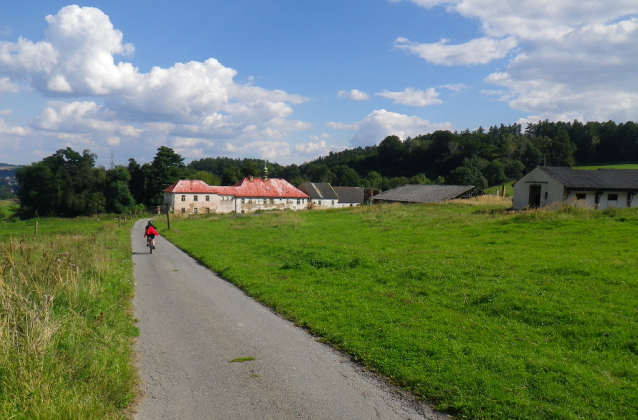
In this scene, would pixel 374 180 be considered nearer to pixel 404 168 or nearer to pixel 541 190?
pixel 404 168

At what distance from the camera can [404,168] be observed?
134 meters

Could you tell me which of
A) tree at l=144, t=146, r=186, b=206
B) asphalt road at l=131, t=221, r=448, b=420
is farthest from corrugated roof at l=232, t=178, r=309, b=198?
asphalt road at l=131, t=221, r=448, b=420

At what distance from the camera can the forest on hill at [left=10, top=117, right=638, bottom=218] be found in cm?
8425

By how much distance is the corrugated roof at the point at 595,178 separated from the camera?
3419cm

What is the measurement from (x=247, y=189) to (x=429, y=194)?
105 ft

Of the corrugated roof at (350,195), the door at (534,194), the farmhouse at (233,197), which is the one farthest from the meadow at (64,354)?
the corrugated roof at (350,195)

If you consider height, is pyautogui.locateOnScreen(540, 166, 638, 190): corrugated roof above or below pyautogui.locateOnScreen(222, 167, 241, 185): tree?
below

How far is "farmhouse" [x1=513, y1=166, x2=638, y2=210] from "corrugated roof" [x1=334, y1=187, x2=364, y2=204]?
5312 centimetres

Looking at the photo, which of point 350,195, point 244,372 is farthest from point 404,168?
point 244,372

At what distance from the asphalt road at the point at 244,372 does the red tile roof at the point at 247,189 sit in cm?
6155

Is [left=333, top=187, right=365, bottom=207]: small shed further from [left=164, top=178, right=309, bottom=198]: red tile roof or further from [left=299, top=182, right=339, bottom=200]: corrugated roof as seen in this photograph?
[left=164, top=178, right=309, bottom=198]: red tile roof

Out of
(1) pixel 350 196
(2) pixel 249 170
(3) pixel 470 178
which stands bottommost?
(1) pixel 350 196

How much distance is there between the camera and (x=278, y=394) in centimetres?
636

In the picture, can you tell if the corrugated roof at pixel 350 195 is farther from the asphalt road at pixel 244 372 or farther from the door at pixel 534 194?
the asphalt road at pixel 244 372
